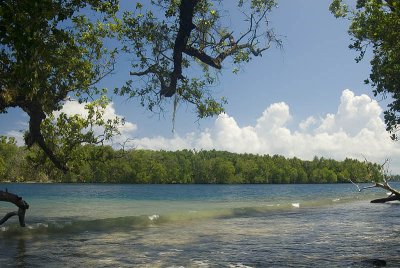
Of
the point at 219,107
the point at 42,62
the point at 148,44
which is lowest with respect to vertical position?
the point at 219,107

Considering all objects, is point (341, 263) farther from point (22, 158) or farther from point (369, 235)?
point (22, 158)

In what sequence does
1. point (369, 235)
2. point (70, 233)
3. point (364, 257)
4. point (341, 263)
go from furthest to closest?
point (70, 233), point (369, 235), point (364, 257), point (341, 263)

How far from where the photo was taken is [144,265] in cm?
1165

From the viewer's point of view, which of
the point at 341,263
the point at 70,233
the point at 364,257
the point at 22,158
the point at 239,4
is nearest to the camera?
the point at 341,263

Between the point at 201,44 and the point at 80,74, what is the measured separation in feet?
27.2

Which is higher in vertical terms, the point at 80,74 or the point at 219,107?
the point at 80,74

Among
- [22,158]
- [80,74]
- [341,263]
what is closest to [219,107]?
[80,74]

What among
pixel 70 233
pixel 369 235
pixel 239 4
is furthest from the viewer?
pixel 70 233

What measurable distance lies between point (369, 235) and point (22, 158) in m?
23.6

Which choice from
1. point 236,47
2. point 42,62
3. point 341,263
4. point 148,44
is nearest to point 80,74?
point 42,62

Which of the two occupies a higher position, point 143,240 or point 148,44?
point 148,44

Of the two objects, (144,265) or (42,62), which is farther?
(42,62)

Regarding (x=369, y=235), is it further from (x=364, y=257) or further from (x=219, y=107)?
(x=219, y=107)

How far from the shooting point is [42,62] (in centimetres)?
1848
